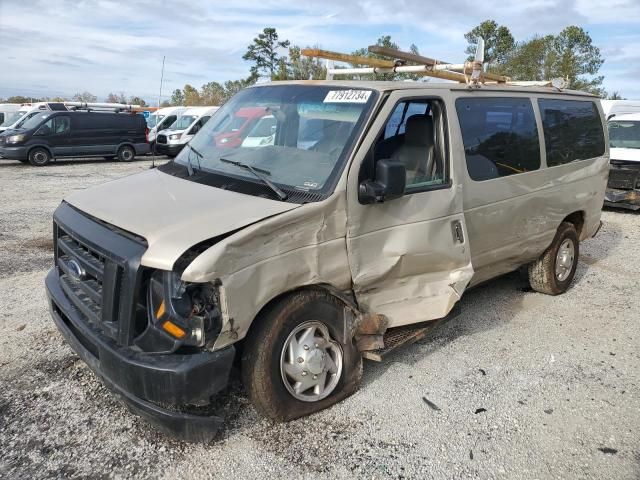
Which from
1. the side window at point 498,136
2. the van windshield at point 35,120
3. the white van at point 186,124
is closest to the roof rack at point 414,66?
the side window at point 498,136

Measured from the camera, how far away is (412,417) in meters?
3.30

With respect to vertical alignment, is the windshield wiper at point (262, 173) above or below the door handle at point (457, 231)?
above

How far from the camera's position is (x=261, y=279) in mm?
2719

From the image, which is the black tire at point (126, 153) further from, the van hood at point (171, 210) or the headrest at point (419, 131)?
the headrest at point (419, 131)

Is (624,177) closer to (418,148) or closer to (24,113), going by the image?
(418,148)

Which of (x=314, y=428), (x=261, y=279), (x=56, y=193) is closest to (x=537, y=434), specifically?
(x=314, y=428)

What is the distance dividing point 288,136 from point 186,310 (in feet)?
5.15

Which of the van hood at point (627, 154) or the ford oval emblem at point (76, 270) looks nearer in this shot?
the ford oval emblem at point (76, 270)

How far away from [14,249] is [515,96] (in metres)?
6.47

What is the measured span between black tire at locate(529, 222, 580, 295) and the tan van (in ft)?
2.93

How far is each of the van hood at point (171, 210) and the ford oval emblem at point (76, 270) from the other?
322mm

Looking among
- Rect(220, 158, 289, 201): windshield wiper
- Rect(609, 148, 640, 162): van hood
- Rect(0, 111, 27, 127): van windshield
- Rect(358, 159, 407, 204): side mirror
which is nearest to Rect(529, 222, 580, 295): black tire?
Rect(358, 159, 407, 204): side mirror

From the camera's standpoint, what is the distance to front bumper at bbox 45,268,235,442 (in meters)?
2.52

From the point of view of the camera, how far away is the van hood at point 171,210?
8.36 ft
